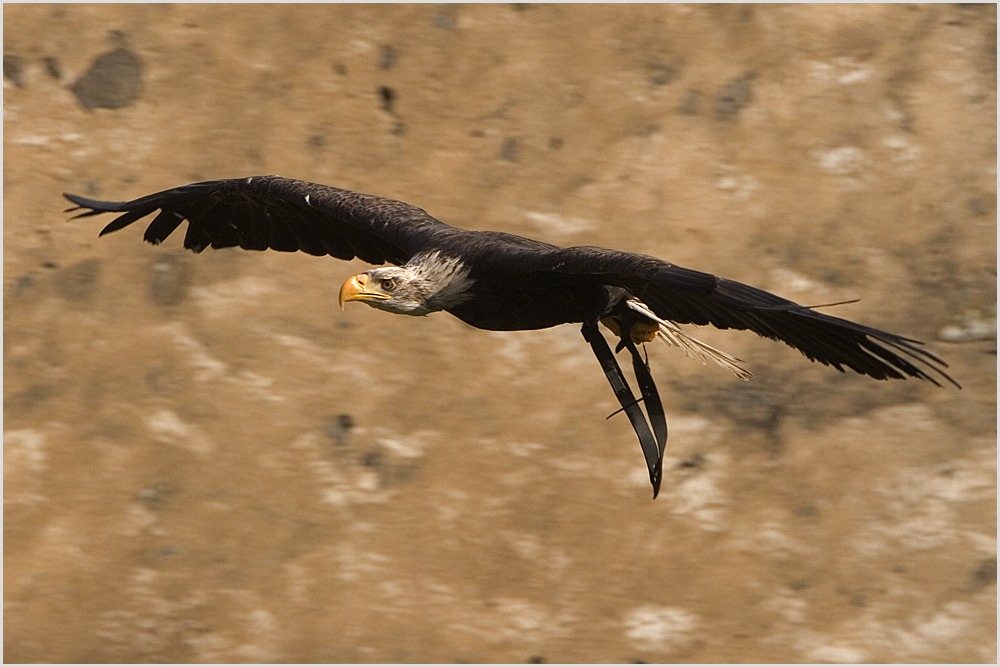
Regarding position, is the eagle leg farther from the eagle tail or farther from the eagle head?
the eagle head

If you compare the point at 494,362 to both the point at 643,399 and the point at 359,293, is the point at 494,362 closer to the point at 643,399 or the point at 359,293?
the point at 359,293

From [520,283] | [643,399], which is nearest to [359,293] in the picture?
[520,283]

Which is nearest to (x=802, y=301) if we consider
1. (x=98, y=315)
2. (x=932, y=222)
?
(x=932, y=222)

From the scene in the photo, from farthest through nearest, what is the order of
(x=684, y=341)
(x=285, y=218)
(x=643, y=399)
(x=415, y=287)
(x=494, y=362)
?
(x=494, y=362) < (x=285, y=218) < (x=415, y=287) < (x=643, y=399) < (x=684, y=341)

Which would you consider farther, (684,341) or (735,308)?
(684,341)

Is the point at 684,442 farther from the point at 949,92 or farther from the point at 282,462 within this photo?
the point at 949,92

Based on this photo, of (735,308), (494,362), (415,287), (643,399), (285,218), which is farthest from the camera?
(494,362)

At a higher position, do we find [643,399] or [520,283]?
[520,283]

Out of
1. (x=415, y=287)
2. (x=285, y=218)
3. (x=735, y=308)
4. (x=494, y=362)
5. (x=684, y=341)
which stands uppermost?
(x=494, y=362)
